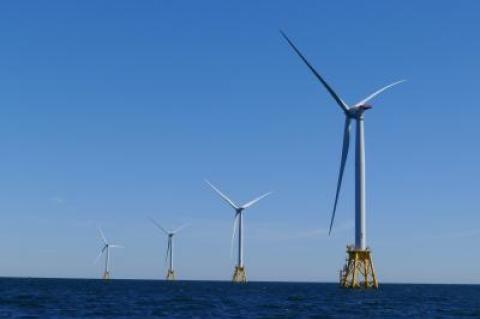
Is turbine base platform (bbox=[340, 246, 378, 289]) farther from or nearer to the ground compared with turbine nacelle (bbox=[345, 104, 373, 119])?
nearer to the ground

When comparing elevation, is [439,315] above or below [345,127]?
below

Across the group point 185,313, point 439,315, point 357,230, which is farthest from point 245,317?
point 357,230

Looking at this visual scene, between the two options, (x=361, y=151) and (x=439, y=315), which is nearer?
(x=439, y=315)

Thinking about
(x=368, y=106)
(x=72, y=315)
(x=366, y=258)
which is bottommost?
(x=72, y=315)

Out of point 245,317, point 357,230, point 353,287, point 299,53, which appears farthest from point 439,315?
point 299,53

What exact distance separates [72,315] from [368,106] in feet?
220

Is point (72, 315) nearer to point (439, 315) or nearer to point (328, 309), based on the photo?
point (328, 309)

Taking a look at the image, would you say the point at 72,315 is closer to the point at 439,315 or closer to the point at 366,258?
→ the point at 439,315

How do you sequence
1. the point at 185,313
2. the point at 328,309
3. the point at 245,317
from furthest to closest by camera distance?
the point at 328,309, the point at 185,313, the point at 245,317

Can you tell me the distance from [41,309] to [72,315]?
1099 cm

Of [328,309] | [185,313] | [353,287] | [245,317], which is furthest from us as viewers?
[353,287]

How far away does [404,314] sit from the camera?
265 feet

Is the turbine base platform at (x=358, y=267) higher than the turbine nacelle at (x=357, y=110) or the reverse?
the reverse

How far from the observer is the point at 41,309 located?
81.9 metres
